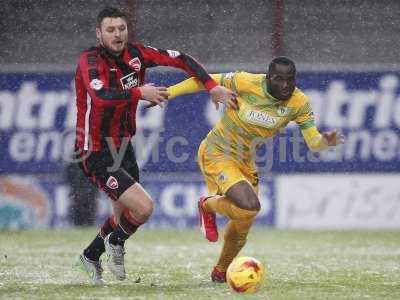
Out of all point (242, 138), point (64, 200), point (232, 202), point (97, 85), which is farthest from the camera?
point (64, 200)

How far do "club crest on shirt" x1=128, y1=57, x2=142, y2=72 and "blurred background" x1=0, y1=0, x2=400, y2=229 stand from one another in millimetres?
5437

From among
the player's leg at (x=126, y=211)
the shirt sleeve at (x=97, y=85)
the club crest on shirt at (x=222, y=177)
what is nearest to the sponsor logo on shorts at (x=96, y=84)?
the shirt sleeve at (x=97, y=85)

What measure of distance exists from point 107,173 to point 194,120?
5.88 metres

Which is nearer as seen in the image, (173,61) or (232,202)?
(232,202)

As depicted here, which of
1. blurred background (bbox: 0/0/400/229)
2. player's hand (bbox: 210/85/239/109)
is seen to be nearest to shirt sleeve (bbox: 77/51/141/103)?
player's hand (bbox: 210/85/239/109)

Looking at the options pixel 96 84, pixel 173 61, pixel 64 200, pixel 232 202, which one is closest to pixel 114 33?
pixel 96 84

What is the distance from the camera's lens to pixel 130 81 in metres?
8.11

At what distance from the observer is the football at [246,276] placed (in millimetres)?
7449

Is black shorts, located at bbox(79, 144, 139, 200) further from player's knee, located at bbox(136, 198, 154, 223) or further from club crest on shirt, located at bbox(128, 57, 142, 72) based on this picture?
club crest on shirt, located at bbox(128, 57, 142, 72)

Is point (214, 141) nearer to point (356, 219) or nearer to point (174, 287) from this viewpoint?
point (174, 287)

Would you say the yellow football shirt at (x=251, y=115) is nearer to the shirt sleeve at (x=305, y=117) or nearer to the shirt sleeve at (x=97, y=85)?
the shirt sleeve at (x=305, y=117)

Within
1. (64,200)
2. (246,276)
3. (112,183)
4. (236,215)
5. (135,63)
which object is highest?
(135,63)

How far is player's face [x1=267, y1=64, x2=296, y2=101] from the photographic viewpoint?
8211 millimetres

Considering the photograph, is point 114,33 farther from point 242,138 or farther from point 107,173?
point 242,138
